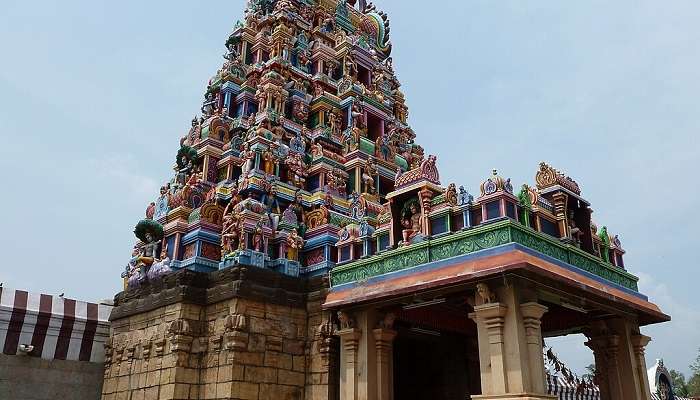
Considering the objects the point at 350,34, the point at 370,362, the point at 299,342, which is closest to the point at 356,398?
the point at 370,362

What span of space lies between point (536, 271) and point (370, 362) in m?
4.59

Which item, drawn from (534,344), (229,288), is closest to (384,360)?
(534,344)

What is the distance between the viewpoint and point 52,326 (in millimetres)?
16703

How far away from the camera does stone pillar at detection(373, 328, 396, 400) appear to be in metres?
12.9

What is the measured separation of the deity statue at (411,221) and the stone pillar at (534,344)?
3137 millimetres

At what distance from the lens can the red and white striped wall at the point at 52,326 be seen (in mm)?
16062

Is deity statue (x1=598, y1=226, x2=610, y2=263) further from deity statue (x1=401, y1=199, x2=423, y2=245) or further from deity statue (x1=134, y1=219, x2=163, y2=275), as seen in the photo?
deity statue (x1=134, y1=219, x2=163, y2=275)

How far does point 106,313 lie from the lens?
17672 mm

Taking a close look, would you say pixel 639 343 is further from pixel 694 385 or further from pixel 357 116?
pixel 694 385

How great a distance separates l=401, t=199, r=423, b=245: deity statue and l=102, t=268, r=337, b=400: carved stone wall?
2.67 m

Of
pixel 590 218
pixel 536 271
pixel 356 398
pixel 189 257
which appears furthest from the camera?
pixel 189 257

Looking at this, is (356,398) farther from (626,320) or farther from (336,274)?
(626,320)

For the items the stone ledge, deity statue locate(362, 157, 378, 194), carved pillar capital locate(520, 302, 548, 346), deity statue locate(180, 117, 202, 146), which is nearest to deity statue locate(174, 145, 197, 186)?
deity statue locate(180, 117, 202, 146)

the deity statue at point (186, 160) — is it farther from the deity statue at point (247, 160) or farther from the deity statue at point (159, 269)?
the deity statue at point (159, 269)
